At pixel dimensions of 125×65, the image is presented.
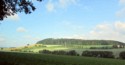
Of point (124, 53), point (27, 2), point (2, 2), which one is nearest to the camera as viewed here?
point (2, 2)

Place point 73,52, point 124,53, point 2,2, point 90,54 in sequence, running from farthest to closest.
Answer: point 73,52 → point 90,54 → point 124,53 → point 2,2

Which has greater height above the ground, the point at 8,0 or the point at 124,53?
the point at 8,0

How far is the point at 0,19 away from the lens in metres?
30.6

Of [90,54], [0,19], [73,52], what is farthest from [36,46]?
[0,19]

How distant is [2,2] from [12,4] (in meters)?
2.37

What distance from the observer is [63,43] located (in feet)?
398

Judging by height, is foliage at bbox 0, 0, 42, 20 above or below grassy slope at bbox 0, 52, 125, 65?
above

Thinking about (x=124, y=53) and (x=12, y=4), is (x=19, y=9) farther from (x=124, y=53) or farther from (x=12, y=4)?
(x=124, y=53)

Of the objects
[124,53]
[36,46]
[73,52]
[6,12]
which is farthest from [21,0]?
[36,46]

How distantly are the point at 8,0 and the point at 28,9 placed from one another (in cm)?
223

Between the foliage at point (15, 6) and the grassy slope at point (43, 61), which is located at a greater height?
the foliage at point (15, 6)

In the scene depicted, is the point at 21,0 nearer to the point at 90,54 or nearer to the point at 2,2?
the point at 2,2

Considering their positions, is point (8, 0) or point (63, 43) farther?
point (63, 43)

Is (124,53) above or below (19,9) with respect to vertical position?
below
